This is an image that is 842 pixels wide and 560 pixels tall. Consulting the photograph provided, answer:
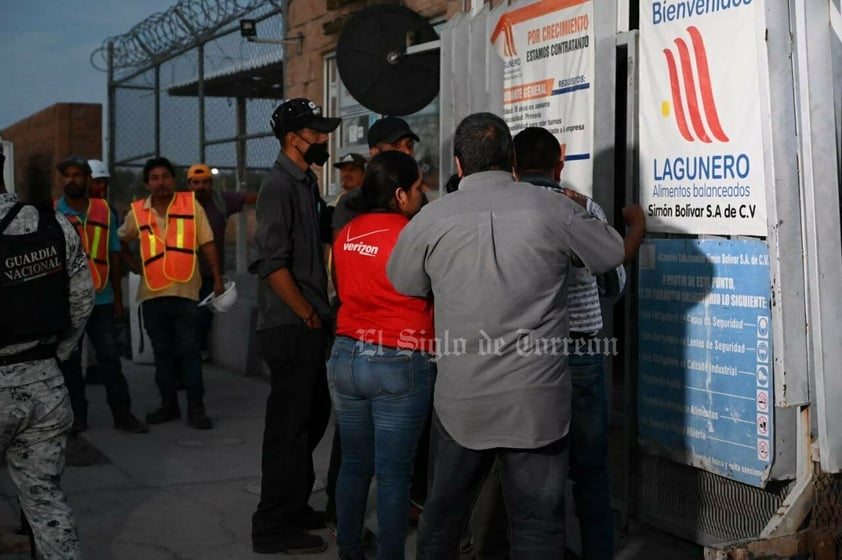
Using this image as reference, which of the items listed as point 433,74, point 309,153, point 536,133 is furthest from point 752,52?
point 433,74

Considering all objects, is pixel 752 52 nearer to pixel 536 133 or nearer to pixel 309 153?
pixel 536 133

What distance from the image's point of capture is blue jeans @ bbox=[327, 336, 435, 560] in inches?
174

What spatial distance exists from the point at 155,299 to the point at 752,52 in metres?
5.15

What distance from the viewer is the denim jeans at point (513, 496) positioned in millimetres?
3717

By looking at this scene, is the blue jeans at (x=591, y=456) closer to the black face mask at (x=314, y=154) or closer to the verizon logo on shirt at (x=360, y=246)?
the verizon logo on shirt at (x=360, y=246)

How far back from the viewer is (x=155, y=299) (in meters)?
8.37

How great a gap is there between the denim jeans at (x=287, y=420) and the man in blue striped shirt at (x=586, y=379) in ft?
4.74

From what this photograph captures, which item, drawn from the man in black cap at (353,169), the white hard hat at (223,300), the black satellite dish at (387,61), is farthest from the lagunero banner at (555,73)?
the white hard hat at (223,300)

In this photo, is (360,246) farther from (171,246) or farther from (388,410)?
(171,246)

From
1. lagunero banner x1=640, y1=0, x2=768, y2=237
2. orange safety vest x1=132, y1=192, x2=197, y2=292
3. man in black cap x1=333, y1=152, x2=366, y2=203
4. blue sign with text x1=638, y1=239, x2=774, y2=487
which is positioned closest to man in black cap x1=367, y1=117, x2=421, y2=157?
lagunero banner x1=640, y1=0, x2=768, y2=237

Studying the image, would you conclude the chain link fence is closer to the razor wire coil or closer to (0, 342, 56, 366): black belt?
the razor wire coil

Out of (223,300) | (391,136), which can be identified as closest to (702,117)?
(391,136)

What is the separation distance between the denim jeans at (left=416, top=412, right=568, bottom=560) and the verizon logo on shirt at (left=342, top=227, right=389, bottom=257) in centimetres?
88

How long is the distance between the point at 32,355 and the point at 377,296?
52.9 inches
